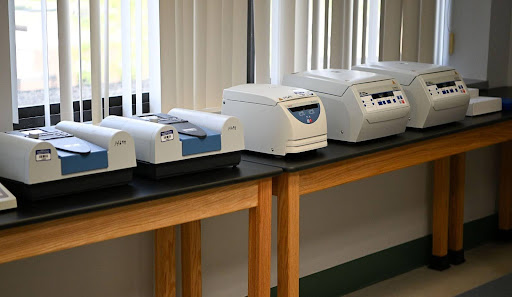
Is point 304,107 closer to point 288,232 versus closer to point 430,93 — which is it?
point 288,232

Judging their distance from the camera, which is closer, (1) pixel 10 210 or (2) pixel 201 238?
(1) pixel 10 210

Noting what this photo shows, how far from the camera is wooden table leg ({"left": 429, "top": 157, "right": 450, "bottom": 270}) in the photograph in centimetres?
365

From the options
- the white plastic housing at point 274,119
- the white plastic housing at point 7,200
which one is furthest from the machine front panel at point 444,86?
the white plastic housing at point 7,200

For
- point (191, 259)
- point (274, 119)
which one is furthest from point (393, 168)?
point (191, 259)

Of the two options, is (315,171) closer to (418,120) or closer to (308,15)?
(418,120)

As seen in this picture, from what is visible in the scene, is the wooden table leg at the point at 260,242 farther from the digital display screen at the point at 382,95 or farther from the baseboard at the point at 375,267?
the baseboard at the point at 375,267

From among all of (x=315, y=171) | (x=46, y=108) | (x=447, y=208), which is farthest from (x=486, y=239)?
(x=46, y=108)

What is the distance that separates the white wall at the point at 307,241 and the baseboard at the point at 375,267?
33 mm

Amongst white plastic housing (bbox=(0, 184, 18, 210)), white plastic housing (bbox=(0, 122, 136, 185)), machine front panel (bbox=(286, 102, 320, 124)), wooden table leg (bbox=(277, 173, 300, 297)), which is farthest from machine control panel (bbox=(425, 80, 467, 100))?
white plastic housing (bbox=(0, 184, 18, 210))

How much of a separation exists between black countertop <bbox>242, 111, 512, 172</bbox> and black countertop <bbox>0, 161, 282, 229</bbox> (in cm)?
8

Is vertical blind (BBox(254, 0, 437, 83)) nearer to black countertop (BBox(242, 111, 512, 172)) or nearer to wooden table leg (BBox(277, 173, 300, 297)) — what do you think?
black countertop (BBox(242, 111, 512, 172))

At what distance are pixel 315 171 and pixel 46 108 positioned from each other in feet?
3.03

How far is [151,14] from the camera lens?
8.89 feet

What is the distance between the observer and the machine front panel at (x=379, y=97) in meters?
2.68
